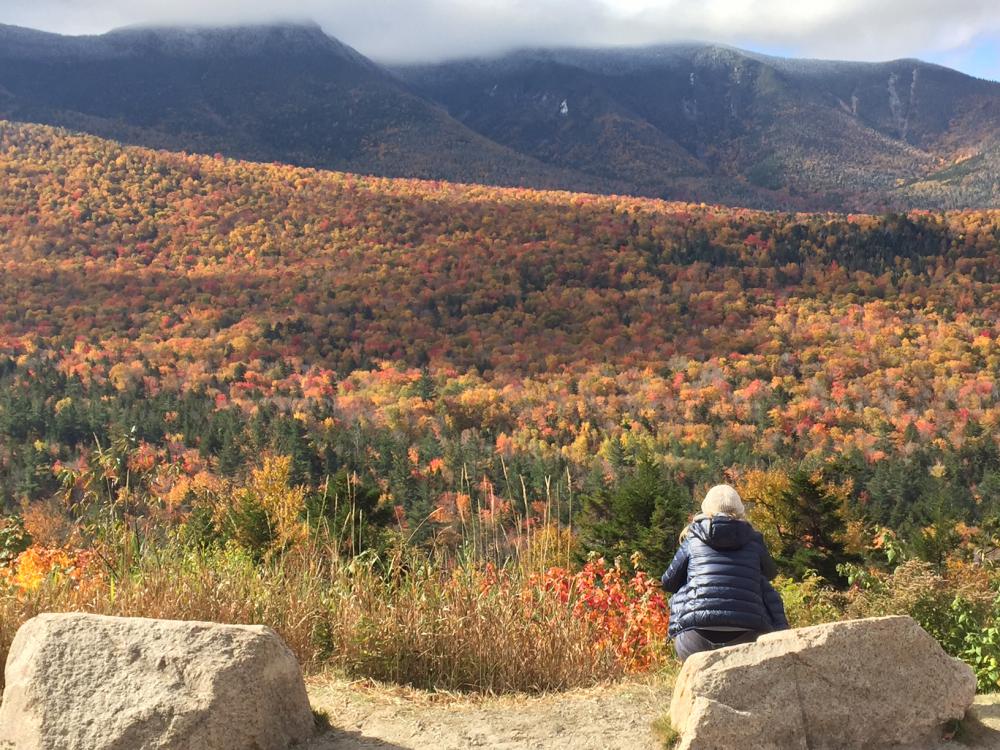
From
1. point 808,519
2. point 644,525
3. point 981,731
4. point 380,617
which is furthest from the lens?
point 808,519

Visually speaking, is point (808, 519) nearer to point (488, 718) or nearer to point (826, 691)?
point (488, 718)

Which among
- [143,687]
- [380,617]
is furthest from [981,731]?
[143,687]

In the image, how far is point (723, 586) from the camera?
13.6ft

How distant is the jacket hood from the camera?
415cm

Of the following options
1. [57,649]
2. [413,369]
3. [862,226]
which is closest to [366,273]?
[413,369]

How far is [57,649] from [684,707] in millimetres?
2496

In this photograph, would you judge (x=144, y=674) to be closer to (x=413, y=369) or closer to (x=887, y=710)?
(x=887, y=710)

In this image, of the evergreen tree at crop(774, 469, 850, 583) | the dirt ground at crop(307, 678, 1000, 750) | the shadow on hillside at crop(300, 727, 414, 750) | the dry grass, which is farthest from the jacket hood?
the evergreen tree at crop(774, 469, 850, 583)

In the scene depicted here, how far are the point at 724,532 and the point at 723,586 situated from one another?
0.83 feet

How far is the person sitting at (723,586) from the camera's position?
4.10m

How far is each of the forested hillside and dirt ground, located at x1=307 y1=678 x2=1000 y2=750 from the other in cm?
2753

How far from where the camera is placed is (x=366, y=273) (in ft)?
331

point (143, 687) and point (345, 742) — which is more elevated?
point (143, 687)

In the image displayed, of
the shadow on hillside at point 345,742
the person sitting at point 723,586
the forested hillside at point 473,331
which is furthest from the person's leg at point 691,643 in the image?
the forested hillside at point 473,331
